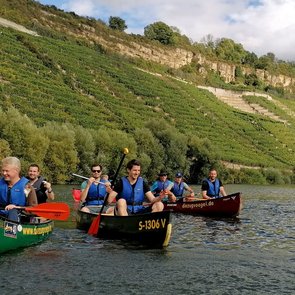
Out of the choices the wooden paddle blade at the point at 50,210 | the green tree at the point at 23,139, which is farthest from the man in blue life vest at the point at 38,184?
the green tree at the point at 23,139

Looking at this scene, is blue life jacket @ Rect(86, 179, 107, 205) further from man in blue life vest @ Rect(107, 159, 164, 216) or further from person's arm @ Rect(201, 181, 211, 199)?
person's arm @ Rect(201, 181, 211, 199)

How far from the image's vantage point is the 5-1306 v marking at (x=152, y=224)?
14.1 meters

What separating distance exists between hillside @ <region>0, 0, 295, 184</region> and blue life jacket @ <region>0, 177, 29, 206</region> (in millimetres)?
29944

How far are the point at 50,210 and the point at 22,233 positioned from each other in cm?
88

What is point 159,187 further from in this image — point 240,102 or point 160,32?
point 160,32

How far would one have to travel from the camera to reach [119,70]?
9575 cm

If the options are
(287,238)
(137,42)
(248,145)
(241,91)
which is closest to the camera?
(287,238)

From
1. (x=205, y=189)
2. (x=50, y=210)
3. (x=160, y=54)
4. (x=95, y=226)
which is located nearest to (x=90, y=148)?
(x=205, y=189)

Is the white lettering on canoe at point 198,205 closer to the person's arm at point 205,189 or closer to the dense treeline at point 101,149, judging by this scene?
the person's arm at point 205,189

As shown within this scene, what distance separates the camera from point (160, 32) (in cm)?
15175

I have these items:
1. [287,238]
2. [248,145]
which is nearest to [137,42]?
[248,145]

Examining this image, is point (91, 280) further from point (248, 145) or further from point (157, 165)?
point (248, 145)

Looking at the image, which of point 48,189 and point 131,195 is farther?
point 48,189

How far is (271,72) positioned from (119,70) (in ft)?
289
